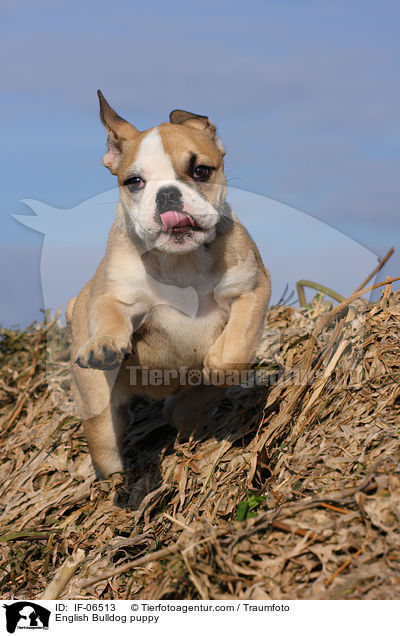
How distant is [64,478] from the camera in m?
5.41

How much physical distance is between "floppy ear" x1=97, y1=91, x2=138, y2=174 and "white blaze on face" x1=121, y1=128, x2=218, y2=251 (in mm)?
354

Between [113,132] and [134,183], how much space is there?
0.58 m

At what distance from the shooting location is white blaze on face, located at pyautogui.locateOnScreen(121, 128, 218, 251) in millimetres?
3842

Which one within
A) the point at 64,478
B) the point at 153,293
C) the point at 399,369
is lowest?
the point at 64,478

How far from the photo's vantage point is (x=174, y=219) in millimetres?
3859

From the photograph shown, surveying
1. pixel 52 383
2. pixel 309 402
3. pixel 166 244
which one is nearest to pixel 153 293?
pixel 166 244

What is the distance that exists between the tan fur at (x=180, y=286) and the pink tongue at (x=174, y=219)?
7.4 inches

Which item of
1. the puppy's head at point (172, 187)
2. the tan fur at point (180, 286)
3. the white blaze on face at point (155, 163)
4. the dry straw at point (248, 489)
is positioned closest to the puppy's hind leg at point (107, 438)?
the dry straw at point (248, 489)

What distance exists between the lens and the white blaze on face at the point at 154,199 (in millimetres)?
3842

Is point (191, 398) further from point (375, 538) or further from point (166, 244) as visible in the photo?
point (375, 538)

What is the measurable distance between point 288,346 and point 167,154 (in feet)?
7.05

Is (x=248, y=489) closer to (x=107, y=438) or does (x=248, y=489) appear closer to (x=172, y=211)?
(x=107, y=438)
